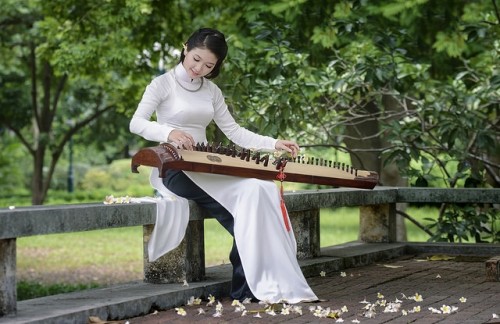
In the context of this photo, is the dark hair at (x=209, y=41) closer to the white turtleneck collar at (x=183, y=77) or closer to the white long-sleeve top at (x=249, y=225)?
the white turtleneck collar at (x=183, y=77)

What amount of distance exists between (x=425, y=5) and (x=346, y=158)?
19.4 metres

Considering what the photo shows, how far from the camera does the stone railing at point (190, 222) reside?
509 cm

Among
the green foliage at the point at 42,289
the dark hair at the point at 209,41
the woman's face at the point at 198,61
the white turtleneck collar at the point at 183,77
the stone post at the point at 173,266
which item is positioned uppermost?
the dark hair at the point at 209,41

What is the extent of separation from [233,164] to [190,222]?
600 millimetres

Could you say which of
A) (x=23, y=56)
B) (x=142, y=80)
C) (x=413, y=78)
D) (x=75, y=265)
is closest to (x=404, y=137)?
(x=413, y=78)

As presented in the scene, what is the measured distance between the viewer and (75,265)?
1780 cm

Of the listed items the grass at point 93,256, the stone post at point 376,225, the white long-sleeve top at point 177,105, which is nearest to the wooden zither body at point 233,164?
the white long-sleeve top at point 177,105

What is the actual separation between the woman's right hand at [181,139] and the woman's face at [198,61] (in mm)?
539

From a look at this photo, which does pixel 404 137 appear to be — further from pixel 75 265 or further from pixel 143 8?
pixel 75 265

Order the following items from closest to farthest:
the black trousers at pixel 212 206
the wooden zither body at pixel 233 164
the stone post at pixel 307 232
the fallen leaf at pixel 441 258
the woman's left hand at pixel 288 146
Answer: the wooden zither body at pixel 233 164, the black trousers at pixel 212 206, the woman's left hand at pixel 288 146, the stone post at pixel 307 232, the fallen leaf at pixel 441 258

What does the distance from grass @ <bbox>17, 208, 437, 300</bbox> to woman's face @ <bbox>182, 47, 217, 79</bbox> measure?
7469mm

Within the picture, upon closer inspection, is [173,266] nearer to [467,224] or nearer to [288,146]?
[288,146]

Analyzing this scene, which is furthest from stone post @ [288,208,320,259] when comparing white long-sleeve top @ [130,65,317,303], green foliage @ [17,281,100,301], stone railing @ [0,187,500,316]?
green foliage @ [17,281,100,301]

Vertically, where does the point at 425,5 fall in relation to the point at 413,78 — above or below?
above
